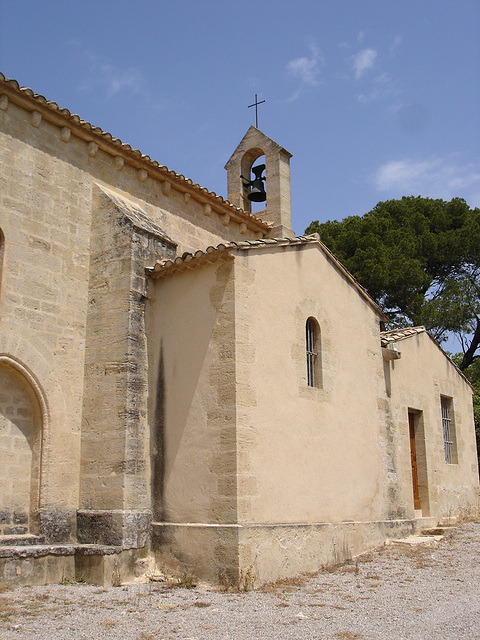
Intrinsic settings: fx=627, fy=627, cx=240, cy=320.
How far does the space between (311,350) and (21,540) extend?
465cm

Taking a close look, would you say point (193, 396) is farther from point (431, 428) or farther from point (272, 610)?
point (431, 428)

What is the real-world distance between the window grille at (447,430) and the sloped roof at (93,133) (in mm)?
6727

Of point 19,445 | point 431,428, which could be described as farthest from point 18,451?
point 431,428

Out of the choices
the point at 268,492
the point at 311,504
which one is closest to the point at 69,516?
the point at 268,492

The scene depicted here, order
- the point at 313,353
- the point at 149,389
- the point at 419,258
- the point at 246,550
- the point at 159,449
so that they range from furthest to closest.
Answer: the point at 419,258 < the point at 313,353 < the point at 149,389 < the point at 159,449 < the point at 246,550

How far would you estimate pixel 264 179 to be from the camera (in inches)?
528

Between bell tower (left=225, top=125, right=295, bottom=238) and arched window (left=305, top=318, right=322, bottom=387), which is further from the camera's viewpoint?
bell tower (left=225, top=125, right=295, bottom=238)

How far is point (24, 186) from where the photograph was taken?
27.1 feet

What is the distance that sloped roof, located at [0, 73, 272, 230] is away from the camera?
813cm

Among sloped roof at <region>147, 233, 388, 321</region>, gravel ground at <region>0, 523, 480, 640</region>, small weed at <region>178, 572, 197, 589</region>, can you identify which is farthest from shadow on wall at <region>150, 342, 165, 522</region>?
sloped roof at <region>147, 233, 388, 321</region>

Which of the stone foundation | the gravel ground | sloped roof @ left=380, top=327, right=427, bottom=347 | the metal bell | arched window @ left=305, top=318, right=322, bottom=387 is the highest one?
the metal bell

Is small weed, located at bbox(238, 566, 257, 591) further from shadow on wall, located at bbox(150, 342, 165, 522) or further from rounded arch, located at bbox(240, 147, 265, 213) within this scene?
rounded arch, located at bbox(240, 147, 265, 213)

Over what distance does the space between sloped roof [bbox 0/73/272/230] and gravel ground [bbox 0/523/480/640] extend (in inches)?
A: 237

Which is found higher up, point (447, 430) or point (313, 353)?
point (313, 353)
